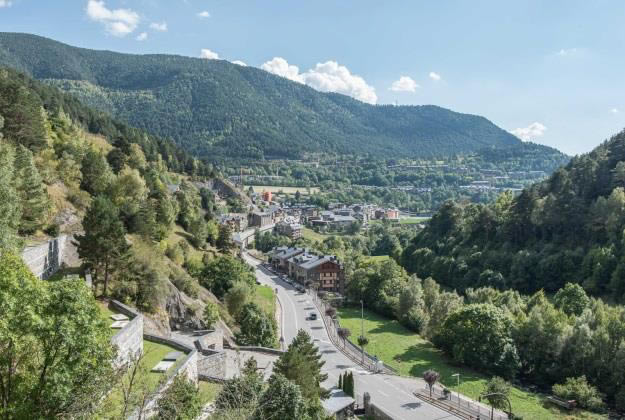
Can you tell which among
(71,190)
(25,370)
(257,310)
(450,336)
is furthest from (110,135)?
(25,370)

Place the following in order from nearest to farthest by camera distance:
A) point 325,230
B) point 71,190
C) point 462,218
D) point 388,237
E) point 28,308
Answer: point 28,308 → point 71,190 → point 462,218 → point 388,237 → point 325,230

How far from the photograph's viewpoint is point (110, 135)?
8581cm

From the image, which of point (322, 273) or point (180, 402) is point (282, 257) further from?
point (180, 402)

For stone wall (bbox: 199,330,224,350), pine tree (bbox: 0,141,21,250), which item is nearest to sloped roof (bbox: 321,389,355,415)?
stone wall (bbox: 199,330,224,350)

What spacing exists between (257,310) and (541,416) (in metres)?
23.1

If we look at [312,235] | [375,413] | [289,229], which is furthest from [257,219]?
[375,413]

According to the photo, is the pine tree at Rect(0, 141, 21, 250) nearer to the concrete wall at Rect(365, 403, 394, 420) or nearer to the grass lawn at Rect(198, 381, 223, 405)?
the grass lawn at Rect(198, 381, 223, 405)

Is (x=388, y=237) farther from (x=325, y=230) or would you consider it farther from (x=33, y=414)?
(x=33, y=414)

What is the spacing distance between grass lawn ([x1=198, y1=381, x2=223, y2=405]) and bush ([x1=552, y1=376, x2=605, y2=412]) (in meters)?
26.5

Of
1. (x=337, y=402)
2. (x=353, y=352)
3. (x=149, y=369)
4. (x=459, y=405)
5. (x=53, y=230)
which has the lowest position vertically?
(x=353, y=352)

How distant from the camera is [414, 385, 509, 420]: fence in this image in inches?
1312

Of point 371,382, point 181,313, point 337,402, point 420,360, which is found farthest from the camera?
point 420,360

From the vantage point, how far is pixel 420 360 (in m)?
47.9

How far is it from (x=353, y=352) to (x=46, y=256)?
29740 millimetres
